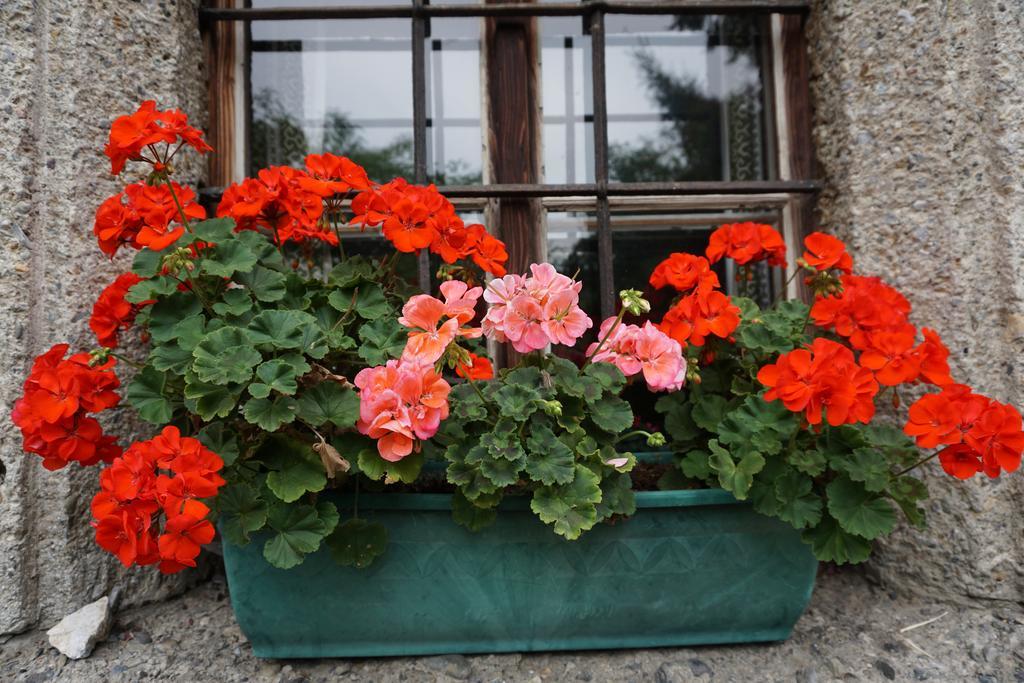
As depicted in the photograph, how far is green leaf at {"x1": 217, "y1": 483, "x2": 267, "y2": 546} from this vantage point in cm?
105

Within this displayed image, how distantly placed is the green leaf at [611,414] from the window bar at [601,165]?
1.30ft

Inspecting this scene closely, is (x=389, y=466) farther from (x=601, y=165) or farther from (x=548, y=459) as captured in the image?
(x=601, y=165)

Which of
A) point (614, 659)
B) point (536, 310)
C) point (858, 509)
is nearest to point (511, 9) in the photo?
point (536, 310)

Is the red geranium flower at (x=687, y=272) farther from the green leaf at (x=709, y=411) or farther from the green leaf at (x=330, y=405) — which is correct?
the green leaf at (x=330, y=405)

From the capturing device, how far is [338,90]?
1676mm

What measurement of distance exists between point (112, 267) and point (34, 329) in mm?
179

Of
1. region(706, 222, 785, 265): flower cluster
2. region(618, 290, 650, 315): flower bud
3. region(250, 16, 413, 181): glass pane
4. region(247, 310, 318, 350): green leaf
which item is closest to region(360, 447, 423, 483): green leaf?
region(247, 310, 318, 350): green leaf

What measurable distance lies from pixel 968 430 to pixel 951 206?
511mm

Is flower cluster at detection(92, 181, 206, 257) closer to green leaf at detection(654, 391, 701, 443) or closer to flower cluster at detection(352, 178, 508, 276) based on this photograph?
flower cluster at detection(352, 178, 508, 276)

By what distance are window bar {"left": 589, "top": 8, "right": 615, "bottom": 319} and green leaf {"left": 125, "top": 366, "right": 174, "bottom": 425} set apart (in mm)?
939

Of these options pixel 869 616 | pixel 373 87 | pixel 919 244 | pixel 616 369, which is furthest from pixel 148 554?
pixel 919 244

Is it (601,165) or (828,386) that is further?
(601,165)

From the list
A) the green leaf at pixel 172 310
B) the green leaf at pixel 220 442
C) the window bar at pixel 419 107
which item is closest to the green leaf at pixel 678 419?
the window bar at pixel 419 107

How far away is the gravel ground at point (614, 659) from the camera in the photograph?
117 cm
